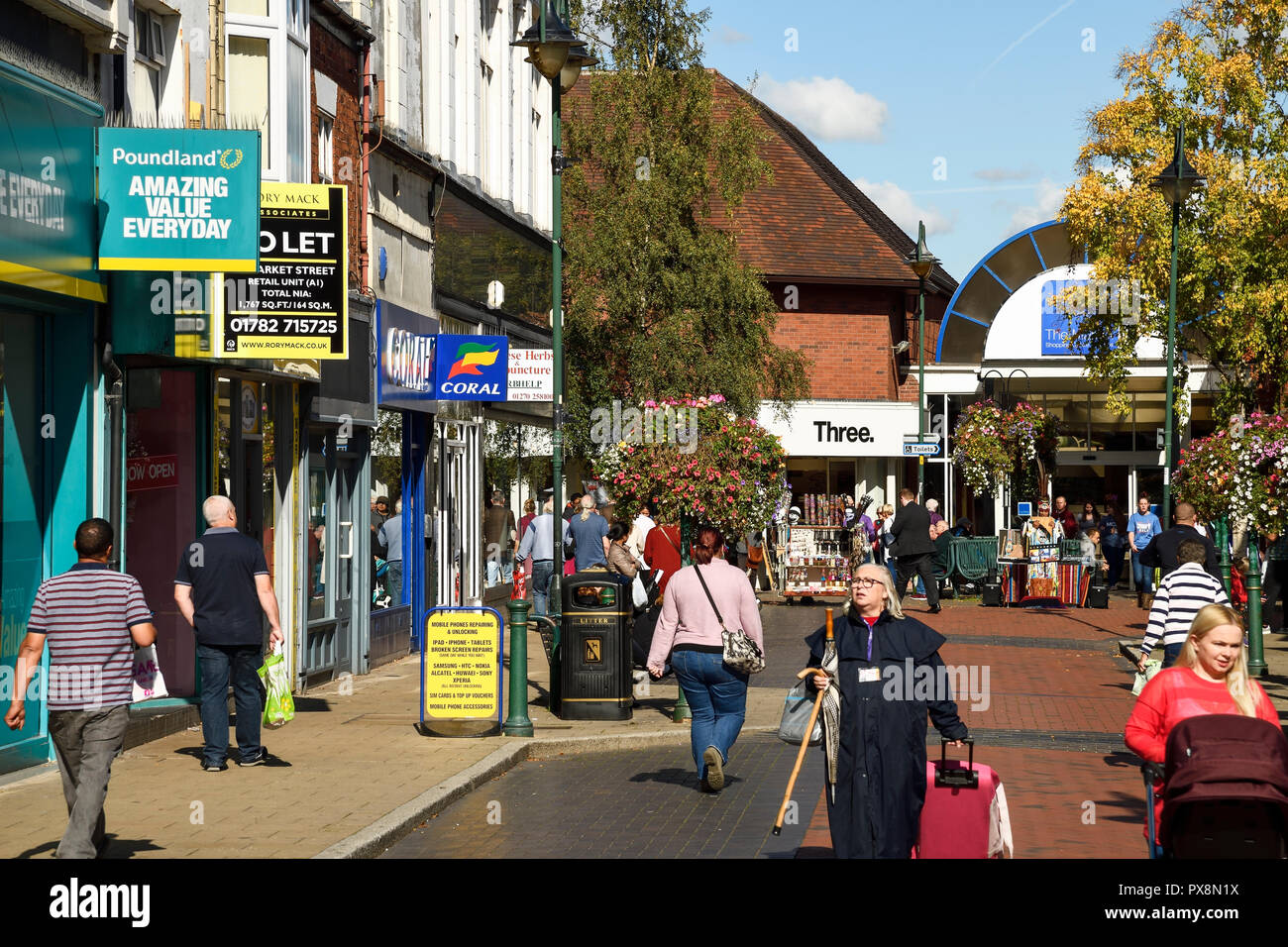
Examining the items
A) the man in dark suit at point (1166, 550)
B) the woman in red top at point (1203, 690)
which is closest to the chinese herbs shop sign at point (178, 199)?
the woman in red top at point (1203, 690)

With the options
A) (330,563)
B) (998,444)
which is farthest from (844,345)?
(330,563)

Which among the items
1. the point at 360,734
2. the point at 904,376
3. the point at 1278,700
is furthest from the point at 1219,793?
the point at 904,376

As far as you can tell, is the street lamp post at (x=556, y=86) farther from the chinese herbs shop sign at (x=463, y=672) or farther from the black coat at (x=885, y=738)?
the black coat at (x=885, y=738)

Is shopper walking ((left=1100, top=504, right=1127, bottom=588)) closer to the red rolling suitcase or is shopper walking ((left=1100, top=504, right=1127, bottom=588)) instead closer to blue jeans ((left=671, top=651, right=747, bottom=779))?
blue jeans ((left=671, top=651, right=747, bottom=779))

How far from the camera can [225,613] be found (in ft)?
38.9

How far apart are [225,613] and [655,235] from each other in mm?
22506

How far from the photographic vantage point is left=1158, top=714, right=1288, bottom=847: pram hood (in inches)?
243

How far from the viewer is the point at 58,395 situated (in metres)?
12.2

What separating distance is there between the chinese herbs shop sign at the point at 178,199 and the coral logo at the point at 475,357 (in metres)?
8.86

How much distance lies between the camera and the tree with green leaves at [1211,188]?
30125 millimetres

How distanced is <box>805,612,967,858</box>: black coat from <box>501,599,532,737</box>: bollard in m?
6.36

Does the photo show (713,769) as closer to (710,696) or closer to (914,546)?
(710,696)

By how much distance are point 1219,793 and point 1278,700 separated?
1029cm

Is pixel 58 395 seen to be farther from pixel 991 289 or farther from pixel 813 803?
pixel 991 289
